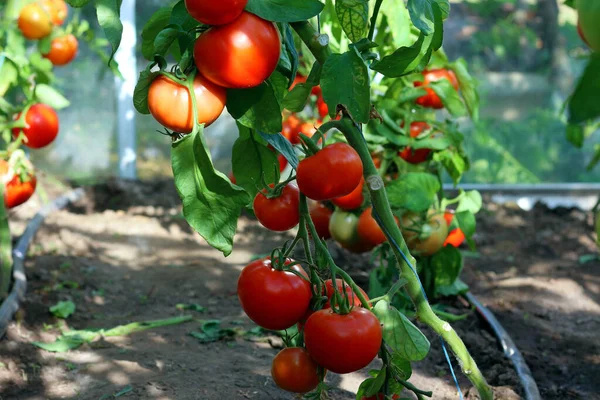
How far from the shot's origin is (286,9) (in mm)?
1154

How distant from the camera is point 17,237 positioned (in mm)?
3773

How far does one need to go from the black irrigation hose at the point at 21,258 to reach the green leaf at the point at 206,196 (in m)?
1.55

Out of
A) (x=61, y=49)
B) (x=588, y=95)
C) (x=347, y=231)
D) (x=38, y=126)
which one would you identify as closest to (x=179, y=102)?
(x=588, y=95)

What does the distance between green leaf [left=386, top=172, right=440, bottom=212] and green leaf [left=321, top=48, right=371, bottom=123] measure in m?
1.01

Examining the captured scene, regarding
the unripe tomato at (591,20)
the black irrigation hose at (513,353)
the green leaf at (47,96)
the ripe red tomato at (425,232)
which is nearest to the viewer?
the unripe tomato at (591,20)

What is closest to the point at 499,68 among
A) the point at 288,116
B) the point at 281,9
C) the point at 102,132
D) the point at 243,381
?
the point at 102,132

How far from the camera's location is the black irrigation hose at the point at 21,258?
256 cm

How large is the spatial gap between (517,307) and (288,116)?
4.10 ft

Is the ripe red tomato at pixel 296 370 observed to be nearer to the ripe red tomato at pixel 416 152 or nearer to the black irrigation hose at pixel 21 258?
the ripe red tomato at pixel 416 152

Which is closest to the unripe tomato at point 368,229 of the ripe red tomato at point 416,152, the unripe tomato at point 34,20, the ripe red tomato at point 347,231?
the ripe red tomato at point 347,231

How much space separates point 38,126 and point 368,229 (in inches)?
50.0

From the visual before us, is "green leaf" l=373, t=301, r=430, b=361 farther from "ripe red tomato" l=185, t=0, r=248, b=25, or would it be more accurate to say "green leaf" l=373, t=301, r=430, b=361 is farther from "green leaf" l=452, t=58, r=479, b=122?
"green leaf" l=452, t=58, r=479, b=122

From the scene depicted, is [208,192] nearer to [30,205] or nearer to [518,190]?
[30,205]

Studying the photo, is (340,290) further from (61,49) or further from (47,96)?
(61,49)
